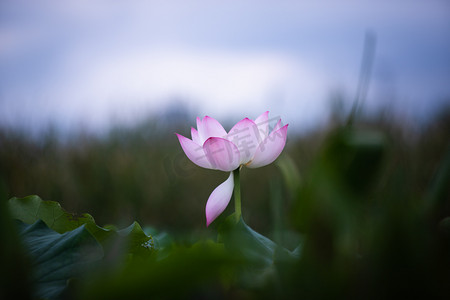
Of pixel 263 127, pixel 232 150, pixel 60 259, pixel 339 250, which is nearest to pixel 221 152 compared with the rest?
pixel 232 150

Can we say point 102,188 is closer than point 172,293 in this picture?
No

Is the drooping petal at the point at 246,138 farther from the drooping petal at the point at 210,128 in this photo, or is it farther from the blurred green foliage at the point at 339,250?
the blurred green foliage at the point at 339,250

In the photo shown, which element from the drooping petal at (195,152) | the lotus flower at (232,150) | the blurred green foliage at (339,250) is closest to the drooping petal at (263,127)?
the lotus flower at (232,150)

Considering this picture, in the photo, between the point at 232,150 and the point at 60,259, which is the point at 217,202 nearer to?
the point at 232,150

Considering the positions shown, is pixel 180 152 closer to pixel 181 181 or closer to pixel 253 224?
pixel 181 181

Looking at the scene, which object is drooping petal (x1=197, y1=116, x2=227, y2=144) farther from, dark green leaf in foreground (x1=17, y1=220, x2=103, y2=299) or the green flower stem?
dark green leaf in foreground (x1=17, y1=220, x2=103, y2=299)

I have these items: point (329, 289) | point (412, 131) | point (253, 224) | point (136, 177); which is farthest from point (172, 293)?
point (412, 131)
